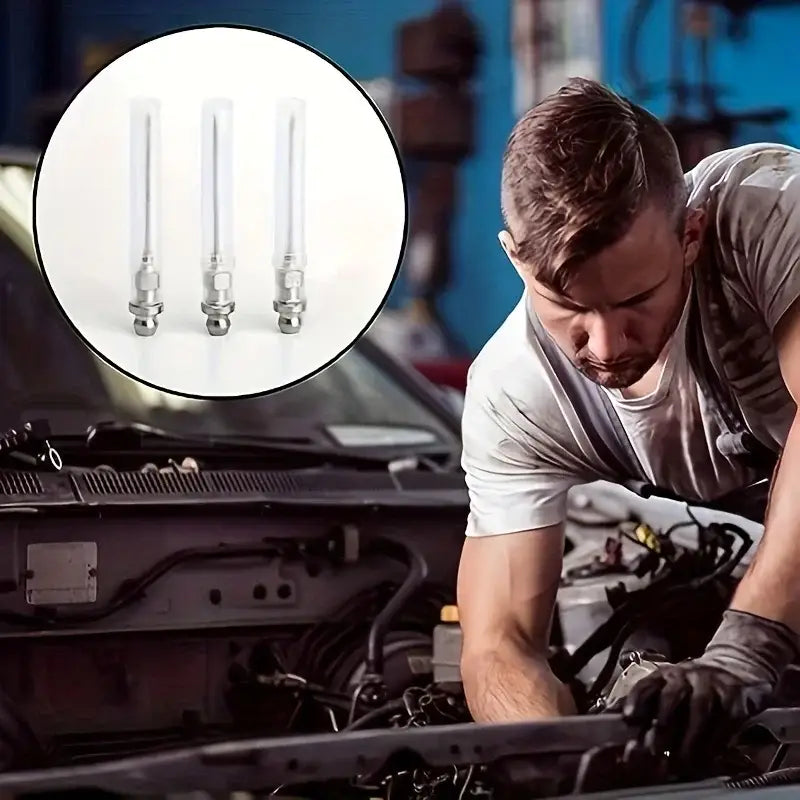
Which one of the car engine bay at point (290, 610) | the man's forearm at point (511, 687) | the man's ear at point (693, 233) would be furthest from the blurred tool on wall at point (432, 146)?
the man's forearm at point (511, 687)

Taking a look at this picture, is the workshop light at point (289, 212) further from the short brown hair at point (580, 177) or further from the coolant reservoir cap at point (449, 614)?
the coolant reservoir cap at point (449, 614)

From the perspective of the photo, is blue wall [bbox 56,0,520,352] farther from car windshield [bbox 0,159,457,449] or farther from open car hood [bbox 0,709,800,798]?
open car hood [bbox 0,709,800,798]

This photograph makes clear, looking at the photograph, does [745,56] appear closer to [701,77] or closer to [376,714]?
[701,77]

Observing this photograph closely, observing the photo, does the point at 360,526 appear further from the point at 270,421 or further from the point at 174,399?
the point at 174,399

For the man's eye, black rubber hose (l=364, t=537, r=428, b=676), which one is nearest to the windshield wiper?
black rubber hose (l=364, t=537, r=428, b=676)

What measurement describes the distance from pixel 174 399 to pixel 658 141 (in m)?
0.75

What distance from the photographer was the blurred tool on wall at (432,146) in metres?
1.83

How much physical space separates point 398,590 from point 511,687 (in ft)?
0.73

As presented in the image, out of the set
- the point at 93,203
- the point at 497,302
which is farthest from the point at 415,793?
the point at 93,203

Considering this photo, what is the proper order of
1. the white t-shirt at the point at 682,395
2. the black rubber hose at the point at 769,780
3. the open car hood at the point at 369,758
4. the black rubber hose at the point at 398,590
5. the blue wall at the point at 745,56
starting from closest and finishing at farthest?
the open car hood at the point at 369,758
the black rubber hose at the point at 769,780
the white t-shirt at the point at 682,395
the black rubber hose at the point at 398,590
the blue wall at the point at 745,56

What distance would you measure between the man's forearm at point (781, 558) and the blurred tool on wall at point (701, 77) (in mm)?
491

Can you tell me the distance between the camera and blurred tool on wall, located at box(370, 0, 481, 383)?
183 centimetres

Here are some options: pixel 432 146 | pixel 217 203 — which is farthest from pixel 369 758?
pixel 432 146

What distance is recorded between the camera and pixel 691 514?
1.90 metres
